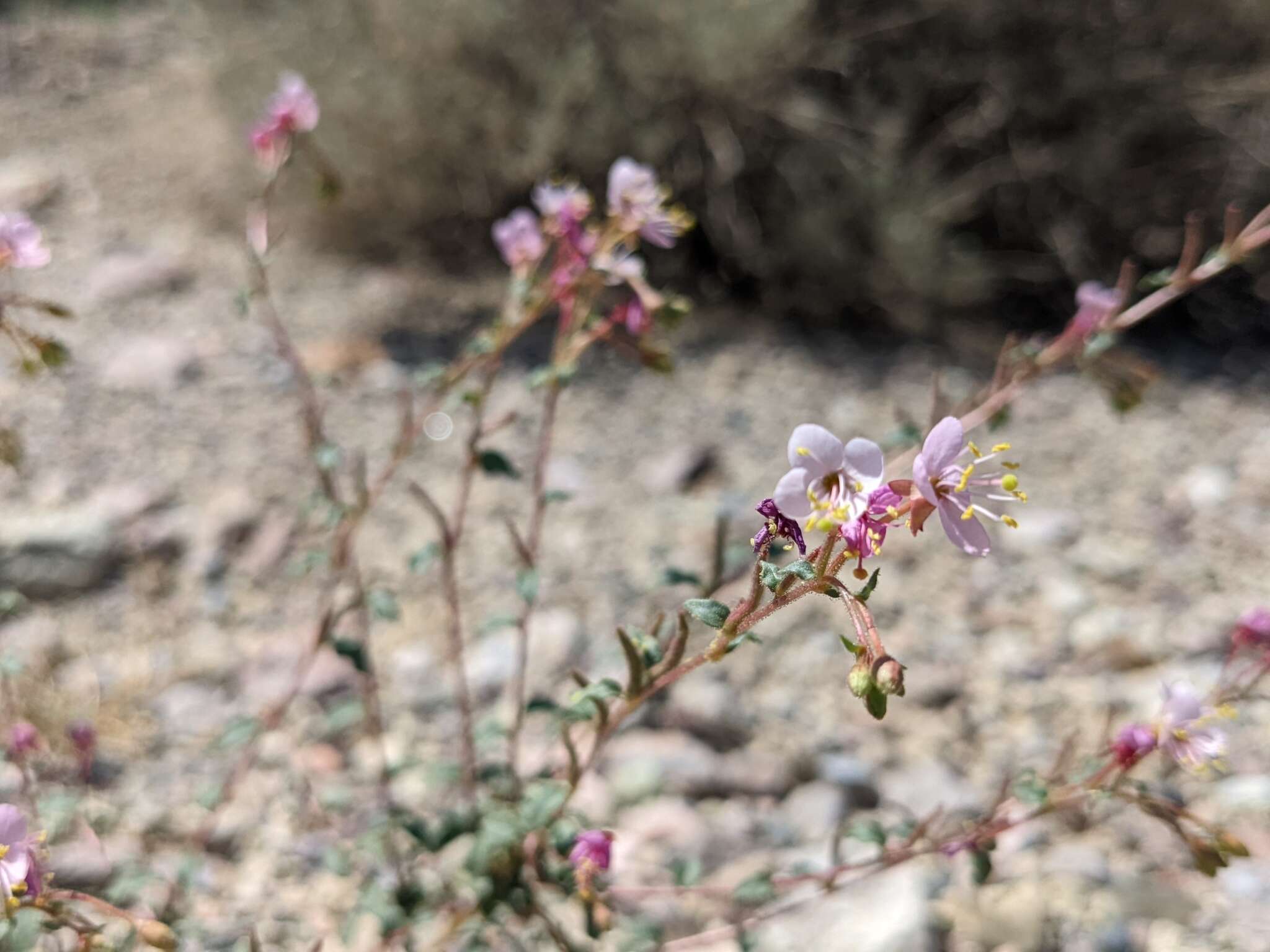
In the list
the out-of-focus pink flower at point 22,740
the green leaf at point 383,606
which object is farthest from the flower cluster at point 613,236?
the out-of-focus pink flower at point 22,740

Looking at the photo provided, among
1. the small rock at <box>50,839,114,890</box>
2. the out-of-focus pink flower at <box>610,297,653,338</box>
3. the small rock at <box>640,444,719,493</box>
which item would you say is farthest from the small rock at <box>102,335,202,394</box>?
the out-of-focus pink flower at <box>610,297,653,338</box>

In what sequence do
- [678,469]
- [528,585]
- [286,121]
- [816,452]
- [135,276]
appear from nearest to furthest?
[816,452] → [528,585] → [286,121] → [678,469] → [135,276]

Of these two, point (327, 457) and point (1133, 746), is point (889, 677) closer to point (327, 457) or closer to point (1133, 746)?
point (1133, 746)

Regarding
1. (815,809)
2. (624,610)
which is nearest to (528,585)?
(815,809)

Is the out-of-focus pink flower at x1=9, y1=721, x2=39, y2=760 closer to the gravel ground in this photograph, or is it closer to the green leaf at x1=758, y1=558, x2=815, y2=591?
the gravel ground

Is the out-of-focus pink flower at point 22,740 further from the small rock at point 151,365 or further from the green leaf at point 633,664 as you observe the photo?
the small rock at point 151,365

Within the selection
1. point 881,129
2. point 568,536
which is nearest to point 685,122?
point 881,129

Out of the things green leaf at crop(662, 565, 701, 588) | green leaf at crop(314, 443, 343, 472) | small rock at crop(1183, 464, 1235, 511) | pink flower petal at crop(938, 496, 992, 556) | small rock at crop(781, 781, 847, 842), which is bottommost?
small rock at crop(1183, 464, 1235, 511)
